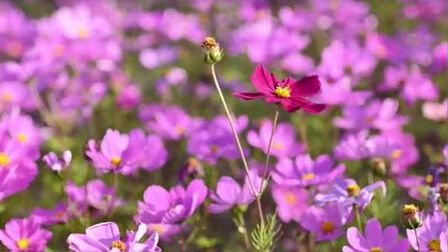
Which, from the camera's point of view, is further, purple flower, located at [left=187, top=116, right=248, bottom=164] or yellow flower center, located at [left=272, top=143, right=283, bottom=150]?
yellow flower center, located at [left=272, top=143, right=283, bottom=150]

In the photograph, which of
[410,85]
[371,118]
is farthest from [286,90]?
[410,85]

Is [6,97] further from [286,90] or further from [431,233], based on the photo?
[431,233]

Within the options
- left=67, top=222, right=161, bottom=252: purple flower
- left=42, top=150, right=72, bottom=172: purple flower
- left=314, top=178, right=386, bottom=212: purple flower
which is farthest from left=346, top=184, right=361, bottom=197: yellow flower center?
left=42, top=150, right=72, bottom=172: purple flower

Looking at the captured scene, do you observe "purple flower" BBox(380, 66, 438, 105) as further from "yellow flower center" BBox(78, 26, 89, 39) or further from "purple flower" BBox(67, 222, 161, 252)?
"purple flower" BBox(67, 222, 161, 252)

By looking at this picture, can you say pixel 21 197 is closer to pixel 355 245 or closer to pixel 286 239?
pixel 286 239

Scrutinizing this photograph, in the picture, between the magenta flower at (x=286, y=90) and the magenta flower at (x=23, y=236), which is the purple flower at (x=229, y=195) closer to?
the magenta flower at (x=286, y=90)

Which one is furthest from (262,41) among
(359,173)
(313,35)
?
(313,35)

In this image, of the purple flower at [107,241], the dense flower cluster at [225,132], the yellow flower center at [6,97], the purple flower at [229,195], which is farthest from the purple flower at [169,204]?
the yellow flower center at [6,97]
